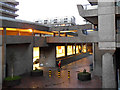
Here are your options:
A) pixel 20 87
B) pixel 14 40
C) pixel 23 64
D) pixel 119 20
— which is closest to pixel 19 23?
pixel 14 40

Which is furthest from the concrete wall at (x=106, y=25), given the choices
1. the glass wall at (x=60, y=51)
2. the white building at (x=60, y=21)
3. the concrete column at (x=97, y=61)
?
the white building at (x=60, y=21)

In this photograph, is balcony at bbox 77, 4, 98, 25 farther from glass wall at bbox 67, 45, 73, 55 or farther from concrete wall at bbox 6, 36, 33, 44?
glass wall at bbox 67, 45, 73, 55

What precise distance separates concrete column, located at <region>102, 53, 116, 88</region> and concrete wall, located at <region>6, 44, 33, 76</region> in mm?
11813

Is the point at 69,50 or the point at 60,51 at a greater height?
the point at 60,51

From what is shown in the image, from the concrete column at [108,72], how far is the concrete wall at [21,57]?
38.8 feet

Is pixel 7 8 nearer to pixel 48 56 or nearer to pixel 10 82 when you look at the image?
pixel 48 56

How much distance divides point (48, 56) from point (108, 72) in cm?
1619

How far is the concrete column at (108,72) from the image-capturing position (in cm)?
1116

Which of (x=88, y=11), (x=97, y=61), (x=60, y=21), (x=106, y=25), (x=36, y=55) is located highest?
(x=60, y=21)

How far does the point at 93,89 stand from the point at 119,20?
7.26 meters

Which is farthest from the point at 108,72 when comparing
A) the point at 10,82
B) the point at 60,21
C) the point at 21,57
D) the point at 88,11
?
the point at 60,21

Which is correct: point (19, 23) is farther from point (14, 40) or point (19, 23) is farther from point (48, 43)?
point (48, 43)

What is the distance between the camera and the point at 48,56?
85.5 feet

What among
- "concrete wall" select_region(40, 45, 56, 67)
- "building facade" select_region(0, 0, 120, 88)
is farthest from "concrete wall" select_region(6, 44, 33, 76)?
"concrete wall" select_region(40, 45, 56, 67)
